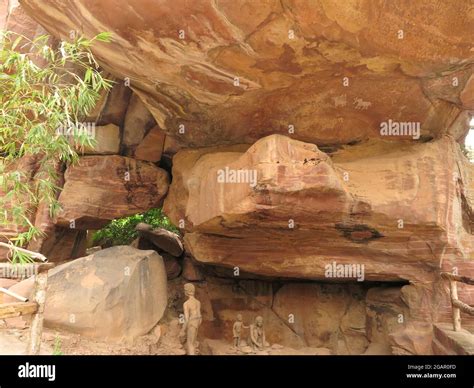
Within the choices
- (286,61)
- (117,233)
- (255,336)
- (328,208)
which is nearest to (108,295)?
(255,336)

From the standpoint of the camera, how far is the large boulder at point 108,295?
6672mm

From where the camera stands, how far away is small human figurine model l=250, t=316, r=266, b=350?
29.4 ft

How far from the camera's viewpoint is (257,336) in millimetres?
9008

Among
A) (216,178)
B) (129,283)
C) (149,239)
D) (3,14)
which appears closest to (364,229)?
(216,178)

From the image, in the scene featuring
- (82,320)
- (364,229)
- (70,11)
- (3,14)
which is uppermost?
(3,14)

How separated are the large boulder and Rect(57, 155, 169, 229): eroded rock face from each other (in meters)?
2.07

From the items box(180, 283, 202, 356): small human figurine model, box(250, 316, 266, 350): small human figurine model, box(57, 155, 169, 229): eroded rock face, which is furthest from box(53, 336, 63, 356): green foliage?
box(250, 316, 266, 350): small human figurine model

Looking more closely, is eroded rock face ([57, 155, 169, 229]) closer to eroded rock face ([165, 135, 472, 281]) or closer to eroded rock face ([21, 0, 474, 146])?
eroded rock face ([165, 135, 472, 281])

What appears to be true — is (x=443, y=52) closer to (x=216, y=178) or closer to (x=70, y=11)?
(x=216, y=178)

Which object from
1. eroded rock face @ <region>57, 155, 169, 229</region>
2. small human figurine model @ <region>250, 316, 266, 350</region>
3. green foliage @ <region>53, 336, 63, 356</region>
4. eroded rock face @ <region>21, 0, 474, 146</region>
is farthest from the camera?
eroded rock face @ <region>57, 155, 169, 229</region>

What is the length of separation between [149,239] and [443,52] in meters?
9.90

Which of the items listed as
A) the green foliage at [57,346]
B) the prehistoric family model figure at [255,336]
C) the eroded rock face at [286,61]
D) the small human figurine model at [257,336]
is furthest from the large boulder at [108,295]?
the eroded rock face at [286,61]

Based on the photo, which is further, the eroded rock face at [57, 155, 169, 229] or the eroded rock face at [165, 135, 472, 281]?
the eroded rock face at [57, 155, 169, 229]

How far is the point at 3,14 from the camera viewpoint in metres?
9.58
